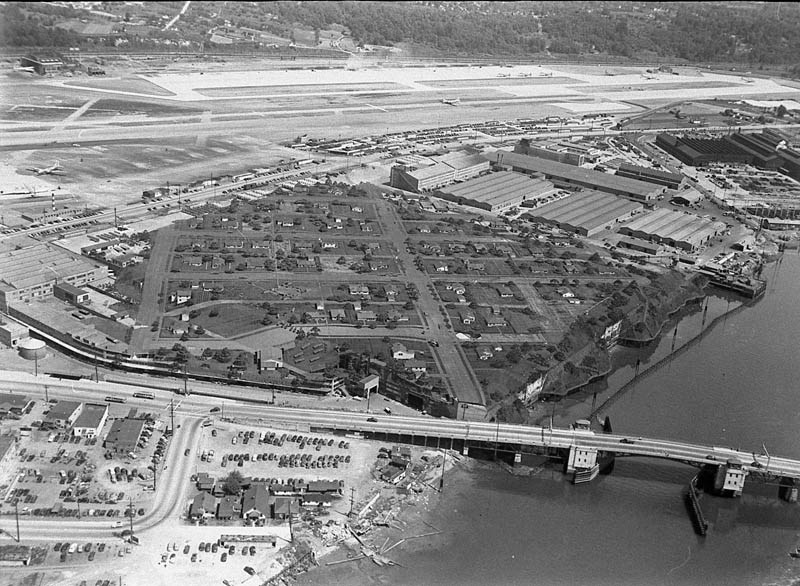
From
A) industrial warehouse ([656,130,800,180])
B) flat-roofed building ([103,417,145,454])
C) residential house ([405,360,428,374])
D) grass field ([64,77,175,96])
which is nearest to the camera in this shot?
flat-roofed building ([103,417,145,454])

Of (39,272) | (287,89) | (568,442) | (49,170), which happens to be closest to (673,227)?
(568,442)

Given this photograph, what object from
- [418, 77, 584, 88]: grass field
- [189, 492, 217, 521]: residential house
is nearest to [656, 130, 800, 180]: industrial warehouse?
[418, 77, 584, 88]: grass field

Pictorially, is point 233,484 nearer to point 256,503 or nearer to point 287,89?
point 256,503

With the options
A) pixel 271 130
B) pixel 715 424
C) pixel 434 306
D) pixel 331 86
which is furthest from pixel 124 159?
pixel 715 424

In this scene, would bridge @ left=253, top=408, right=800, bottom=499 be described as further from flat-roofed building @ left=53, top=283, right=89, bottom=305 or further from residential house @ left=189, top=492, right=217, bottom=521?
flat-roofed building @ left=53, top=283, right=89, bottom=305

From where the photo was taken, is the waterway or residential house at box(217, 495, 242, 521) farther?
residential house at box(217, 495, 242, 521)

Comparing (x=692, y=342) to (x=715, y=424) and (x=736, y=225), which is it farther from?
(x=736, y=225)
